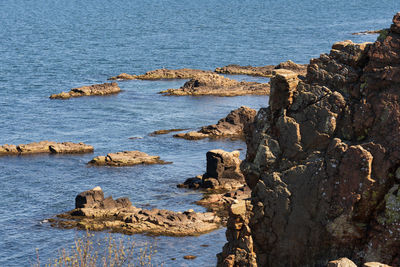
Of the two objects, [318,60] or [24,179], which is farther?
[24,179]

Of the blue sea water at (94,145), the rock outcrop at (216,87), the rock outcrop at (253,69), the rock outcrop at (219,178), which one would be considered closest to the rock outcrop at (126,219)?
the blue sea water at (94,145)

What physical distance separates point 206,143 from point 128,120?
80.0ft

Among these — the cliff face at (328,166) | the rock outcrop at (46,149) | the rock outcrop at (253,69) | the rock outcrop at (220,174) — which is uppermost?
the cliff face at (328,166)

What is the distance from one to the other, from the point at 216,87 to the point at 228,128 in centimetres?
3916

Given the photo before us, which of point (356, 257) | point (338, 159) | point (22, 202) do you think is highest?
point (338, 159)

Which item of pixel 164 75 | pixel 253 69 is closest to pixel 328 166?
pixel 164 75

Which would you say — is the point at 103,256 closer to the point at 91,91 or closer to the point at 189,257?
the point at 189,257

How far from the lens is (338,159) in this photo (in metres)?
38.4

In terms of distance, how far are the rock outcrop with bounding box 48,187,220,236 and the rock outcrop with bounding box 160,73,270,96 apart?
237 feet

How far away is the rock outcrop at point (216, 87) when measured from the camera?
474ft

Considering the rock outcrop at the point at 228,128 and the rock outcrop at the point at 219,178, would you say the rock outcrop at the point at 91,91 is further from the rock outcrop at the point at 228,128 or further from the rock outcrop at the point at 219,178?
the rock outcrop at the point at 219,178

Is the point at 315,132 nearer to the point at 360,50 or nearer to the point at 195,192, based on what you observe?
the point at 360,50

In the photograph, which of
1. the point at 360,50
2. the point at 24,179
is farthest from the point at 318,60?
the point at 24,179

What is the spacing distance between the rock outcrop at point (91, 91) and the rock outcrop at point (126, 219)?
75204 mm
